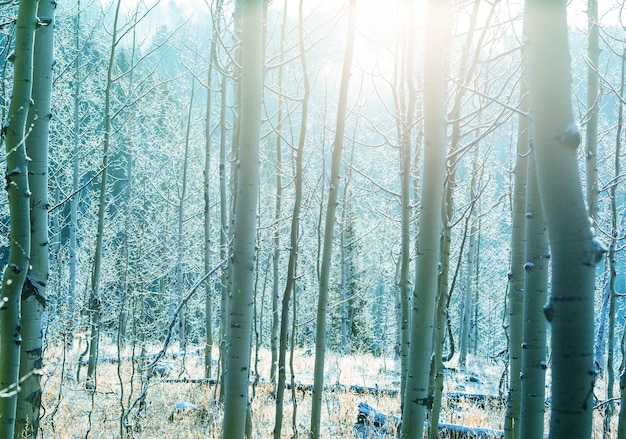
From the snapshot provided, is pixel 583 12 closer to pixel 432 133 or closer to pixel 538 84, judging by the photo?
pixel 432 133

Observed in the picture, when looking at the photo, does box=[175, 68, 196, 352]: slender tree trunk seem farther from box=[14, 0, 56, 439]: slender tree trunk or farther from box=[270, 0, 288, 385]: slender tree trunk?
box=[14, 0, 56, 439]: slender tree trunk

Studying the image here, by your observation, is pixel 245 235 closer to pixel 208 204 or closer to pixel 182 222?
pixel 208 204

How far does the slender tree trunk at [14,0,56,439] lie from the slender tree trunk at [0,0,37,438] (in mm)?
355

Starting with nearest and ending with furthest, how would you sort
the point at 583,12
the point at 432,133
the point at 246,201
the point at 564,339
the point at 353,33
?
the point at 564,339
the point at 432,133
the point at 246,201
the point at 353,33
the point at 583,12

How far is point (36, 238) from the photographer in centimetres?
233

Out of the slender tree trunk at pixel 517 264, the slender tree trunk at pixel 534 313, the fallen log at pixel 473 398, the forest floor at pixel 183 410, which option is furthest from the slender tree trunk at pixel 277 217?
the fallen log at pixel 473 398

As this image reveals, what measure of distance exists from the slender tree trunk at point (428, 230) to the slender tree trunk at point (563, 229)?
2.88ft

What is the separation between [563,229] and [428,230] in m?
0.93

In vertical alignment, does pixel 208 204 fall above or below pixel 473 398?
above

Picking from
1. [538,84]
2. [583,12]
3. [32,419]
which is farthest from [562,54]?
[583,12]

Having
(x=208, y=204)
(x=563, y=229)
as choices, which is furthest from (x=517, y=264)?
(x=208, y=204)

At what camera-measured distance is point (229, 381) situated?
7.20 feet

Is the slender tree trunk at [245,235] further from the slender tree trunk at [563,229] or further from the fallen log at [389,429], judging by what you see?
the fallen log at [389,429]

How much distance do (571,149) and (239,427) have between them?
6.17 ft
